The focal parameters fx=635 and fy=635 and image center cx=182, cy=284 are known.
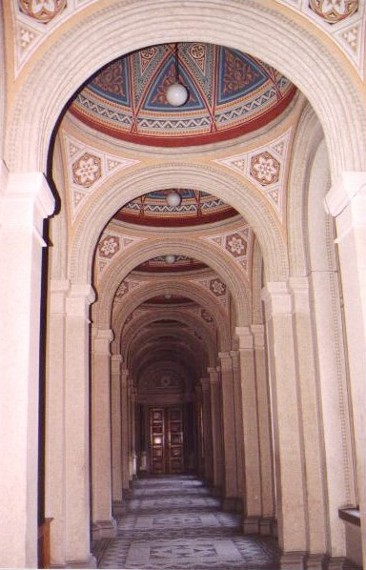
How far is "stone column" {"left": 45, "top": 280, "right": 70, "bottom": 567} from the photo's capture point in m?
8.45

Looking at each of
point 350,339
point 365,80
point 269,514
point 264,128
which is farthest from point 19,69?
point 269,514

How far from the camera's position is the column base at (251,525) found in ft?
40.6

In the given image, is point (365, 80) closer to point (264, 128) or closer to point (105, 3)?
point (105, 3)

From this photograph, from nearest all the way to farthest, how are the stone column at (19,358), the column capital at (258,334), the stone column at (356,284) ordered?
the stone column at (19,358) < the stone column at (356,284) < the column capital at (258,334)

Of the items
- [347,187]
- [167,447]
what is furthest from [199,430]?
[347,187]

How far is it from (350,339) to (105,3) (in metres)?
3.99

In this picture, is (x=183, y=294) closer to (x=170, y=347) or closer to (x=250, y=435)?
(x=250, y=435)

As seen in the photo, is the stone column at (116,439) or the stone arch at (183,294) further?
the stone arch at (183,294)

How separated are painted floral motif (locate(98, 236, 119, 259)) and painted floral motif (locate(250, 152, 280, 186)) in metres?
4.37

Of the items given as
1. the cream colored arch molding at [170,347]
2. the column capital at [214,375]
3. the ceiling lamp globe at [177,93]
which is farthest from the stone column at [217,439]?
the ceiling lamp globe at [177,93]

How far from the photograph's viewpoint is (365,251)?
5.66 m

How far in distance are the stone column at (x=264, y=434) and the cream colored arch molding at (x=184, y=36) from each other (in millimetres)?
6997

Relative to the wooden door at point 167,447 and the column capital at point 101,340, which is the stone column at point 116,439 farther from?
the wooden door at point 167,447

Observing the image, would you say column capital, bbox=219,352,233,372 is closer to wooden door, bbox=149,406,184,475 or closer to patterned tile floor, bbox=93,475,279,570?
patterned tile floor, bbox=93,475,279,570
